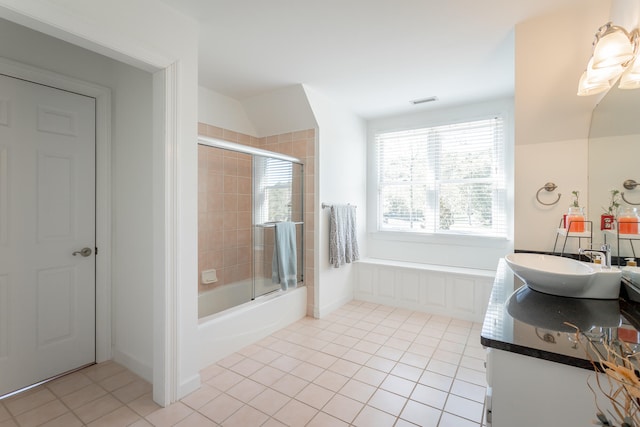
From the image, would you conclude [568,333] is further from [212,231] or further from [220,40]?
[212,231]

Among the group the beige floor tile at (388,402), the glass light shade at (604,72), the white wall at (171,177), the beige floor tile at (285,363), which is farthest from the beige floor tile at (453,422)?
the glass light shade at (604,72)

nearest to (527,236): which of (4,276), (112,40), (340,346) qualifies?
(340,346)

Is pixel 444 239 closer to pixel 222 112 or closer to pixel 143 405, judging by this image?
pixel 222 112

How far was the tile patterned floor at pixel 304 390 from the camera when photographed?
Result: 1670 mm

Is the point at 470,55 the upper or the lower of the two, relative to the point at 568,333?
upper

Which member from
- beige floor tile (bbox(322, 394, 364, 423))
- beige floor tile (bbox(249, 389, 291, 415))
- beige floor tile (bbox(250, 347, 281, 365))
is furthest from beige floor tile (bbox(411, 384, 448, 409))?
beige floor tile (bbox(250, 347, 281, 365))

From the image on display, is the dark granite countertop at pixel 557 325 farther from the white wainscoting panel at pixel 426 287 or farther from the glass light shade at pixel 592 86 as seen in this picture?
the white wainscoting panel at pixel 426 287

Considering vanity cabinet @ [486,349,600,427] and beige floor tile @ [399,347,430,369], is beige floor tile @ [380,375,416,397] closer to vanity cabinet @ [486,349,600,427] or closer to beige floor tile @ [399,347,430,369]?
beige floor tile @ [399,347,430,369]

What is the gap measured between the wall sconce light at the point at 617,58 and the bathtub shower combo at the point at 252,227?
2273mm

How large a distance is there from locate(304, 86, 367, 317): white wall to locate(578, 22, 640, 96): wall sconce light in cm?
216

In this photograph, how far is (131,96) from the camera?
7.06ft

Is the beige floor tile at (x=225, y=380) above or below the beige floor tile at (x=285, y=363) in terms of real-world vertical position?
below

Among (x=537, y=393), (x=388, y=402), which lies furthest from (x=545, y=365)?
(x=388, y=402)

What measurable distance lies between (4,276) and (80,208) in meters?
0.57
